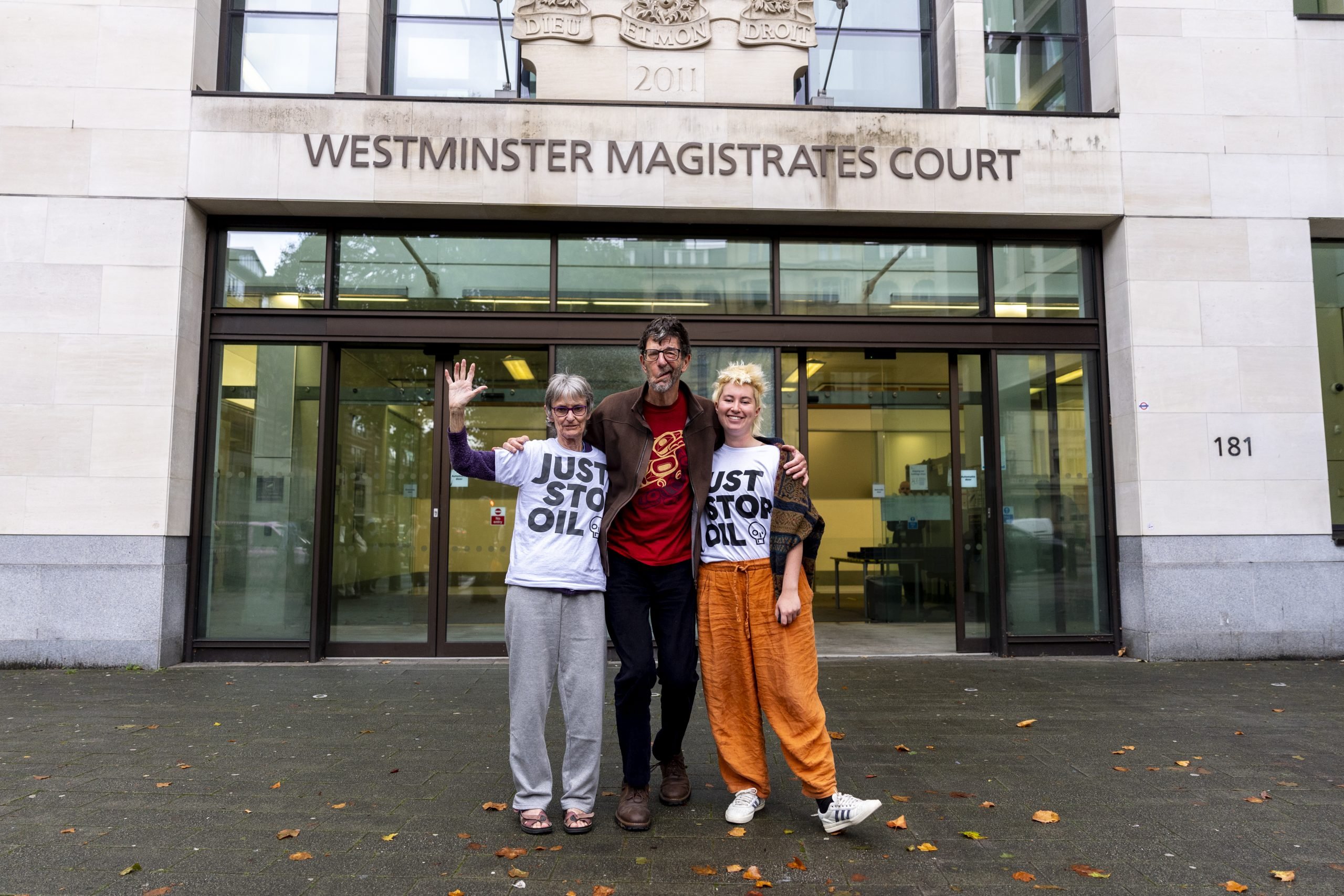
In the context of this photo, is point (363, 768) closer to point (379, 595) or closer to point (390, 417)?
point (379, 595)

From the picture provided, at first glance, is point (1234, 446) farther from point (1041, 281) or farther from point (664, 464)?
point (664, 464)

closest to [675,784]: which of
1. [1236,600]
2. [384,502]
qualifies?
[384,502]

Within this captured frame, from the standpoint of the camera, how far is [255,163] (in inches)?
307

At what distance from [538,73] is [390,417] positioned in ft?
11.6

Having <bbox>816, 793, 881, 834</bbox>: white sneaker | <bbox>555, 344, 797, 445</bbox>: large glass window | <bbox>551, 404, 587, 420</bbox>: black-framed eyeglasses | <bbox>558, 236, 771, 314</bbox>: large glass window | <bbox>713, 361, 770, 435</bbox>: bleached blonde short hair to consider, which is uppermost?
<bbox>558, 236, 771, 314</bbox>: large glass window

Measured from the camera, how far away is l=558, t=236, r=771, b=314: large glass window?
8250 millimetres

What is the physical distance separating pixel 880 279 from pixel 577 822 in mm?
6246

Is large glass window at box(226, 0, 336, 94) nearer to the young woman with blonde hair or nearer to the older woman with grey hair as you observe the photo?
the older woman with grey hair

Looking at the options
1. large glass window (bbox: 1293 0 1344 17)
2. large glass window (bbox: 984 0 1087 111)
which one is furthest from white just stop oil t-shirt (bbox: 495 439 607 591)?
large glass window (bbox: 1293 0 1344 17)

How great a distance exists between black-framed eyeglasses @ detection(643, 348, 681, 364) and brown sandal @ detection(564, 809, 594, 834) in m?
1.91

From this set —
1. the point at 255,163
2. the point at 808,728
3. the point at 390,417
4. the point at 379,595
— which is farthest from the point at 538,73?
the point at 808,728

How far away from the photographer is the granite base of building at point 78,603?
731cm

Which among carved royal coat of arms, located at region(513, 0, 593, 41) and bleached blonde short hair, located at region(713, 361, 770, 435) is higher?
carved royal coat of arms, located at region(513, 0, 593, 41)

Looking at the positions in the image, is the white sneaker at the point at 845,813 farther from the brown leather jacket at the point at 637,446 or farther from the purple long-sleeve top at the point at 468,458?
the purple long-sleeve top at the point at 468,458
